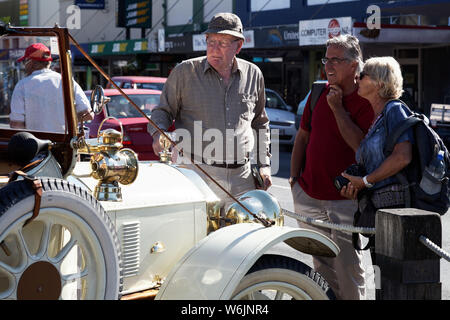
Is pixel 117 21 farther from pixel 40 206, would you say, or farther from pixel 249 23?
pixel 40 206

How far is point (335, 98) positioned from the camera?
4.22 metres

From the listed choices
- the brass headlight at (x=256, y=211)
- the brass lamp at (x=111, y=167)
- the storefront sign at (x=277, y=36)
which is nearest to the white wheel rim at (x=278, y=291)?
the brass headlight at (x=256, y=211)

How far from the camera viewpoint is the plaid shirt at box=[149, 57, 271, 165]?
4.55m

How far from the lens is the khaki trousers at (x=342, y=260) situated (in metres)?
4.27

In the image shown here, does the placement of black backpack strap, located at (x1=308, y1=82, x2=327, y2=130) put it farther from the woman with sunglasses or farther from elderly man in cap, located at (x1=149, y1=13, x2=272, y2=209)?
the woman with sunglasses

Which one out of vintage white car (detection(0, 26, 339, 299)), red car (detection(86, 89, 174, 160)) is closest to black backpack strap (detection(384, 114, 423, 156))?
vintage white car (detection(0, 26, 339, 299))

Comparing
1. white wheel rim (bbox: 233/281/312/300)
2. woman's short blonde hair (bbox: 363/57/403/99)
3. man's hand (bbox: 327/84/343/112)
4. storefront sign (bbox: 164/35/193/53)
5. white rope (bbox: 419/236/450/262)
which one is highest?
storefront sign (bbox: 164/35/193/53)

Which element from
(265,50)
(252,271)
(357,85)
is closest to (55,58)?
(252,271)

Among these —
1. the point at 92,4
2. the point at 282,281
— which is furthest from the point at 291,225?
the point at 92,4

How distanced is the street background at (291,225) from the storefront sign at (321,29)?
374cm

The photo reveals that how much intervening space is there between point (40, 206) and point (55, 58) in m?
1.00

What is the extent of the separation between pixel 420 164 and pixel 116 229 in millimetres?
1537

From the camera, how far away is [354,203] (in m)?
4.36

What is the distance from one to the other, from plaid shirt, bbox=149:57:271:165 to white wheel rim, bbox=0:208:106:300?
5.56 ft
